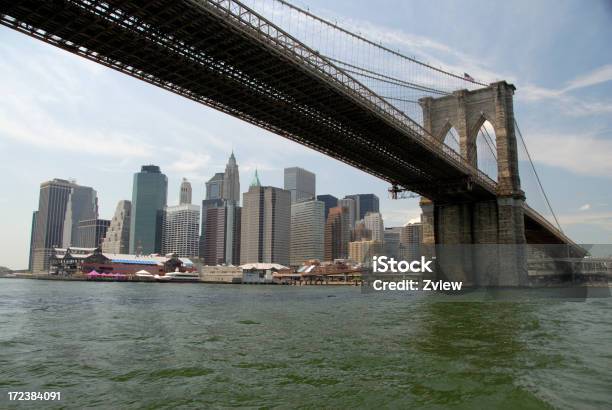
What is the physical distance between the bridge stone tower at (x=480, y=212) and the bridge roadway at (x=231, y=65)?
40.9 ft

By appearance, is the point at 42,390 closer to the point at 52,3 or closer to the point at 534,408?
the point at 534,408

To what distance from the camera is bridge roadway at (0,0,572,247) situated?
20031 millimetres

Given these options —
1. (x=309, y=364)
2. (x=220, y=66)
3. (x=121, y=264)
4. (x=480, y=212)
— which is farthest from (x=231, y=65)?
(x=121, y=264)

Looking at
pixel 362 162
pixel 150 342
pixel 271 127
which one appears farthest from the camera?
pixel 362 162

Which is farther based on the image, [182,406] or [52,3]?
[52,3]

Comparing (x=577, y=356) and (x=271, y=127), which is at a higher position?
(x=271, y=127)

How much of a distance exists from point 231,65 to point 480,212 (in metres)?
37.7

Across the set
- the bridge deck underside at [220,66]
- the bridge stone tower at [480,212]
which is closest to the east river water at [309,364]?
the bridge deck underside at [220,66]

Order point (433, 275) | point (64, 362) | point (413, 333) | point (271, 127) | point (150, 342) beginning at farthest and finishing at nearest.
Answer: point (433, 275) < point (271, 127) < point (413, 333) < point (150, 342) < point (64, 362)

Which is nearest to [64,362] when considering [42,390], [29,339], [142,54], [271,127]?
[42,390]

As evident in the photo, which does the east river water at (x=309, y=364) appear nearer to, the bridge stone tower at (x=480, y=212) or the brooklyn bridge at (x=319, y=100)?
the brooklyn bridge at (x=319, y=100)

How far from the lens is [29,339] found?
14.2 meters

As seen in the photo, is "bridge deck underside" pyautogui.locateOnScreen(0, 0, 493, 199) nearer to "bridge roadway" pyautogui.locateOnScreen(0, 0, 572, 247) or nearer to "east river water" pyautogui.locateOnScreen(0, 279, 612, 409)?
"bridge roadway" pyautogui.locateOnScreen(0, 0, 572, 247)

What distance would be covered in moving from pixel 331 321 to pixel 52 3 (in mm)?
16560
